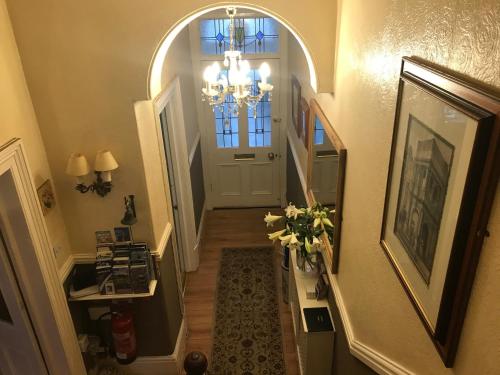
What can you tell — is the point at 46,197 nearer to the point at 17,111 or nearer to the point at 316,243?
the point at 17,111

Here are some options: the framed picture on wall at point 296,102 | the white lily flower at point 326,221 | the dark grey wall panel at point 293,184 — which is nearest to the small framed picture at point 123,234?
the white lily flower at point 326,221

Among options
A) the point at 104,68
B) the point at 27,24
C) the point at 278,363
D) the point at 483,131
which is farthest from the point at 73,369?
the point at 483,131

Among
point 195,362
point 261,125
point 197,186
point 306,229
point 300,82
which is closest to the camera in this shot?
point 195,362

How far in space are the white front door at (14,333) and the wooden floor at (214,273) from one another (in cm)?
139

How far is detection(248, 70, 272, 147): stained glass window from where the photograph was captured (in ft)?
18.1

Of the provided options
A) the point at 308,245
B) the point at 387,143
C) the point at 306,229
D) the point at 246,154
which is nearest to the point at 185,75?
the point at 246,154

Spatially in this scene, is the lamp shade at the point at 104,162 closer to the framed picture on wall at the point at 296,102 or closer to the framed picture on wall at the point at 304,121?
the framed picture on wall at the point at 304,121

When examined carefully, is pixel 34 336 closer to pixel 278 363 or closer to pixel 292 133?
pixel 278 363

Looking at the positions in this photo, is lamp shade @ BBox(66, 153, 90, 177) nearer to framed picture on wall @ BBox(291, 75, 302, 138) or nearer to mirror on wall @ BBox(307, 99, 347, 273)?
mirror on wall @ BBox(307, 99, 347, 273)

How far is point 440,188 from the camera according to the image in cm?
114

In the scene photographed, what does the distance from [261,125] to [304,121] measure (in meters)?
1.76

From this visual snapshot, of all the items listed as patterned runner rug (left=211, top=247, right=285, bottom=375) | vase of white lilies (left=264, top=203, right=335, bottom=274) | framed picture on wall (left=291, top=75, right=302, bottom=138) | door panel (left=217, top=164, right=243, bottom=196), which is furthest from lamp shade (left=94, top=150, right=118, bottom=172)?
door panel (left=217, top=164, right=243, bottom=196)

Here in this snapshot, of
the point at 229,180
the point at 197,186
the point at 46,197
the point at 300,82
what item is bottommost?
the point at 229,180

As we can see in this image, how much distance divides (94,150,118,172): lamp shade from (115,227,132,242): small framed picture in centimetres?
52
